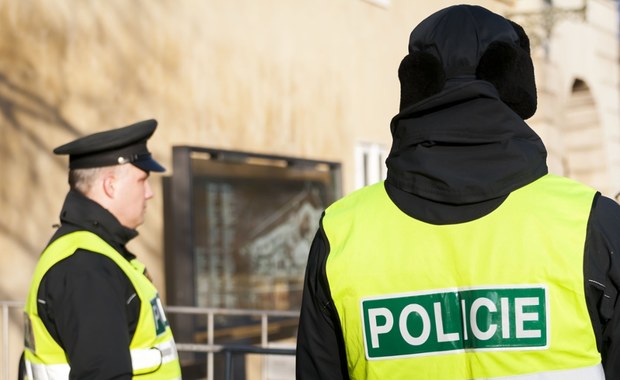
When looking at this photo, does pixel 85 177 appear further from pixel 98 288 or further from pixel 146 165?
pixel 98 288

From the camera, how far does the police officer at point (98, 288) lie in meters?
3.14

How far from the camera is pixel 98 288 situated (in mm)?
3211

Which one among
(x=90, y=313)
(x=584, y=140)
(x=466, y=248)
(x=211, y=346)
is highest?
(x=584, y=140)

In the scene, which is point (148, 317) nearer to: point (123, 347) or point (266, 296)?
point (123, 347)

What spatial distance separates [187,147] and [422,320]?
5932 mm

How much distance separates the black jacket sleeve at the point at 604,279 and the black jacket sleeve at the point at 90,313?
1.66 meters

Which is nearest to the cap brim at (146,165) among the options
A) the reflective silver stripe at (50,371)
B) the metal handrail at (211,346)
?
the reflective silver stripe at (50,371)

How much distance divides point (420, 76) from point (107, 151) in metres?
1.93

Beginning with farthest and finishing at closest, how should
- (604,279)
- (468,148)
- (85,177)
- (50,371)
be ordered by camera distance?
(85,177) < (50,371) < (468,148) < (604,279)

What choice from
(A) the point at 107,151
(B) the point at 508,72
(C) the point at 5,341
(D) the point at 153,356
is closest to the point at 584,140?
A: (C) the point at 5,341

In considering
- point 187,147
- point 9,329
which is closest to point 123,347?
point 9,329

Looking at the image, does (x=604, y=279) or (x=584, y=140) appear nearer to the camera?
(x=604, y=279)

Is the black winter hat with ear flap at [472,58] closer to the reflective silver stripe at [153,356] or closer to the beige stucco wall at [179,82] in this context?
the reflective silver stripe at [153,356]

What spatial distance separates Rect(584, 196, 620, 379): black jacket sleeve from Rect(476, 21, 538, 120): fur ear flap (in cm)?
28
